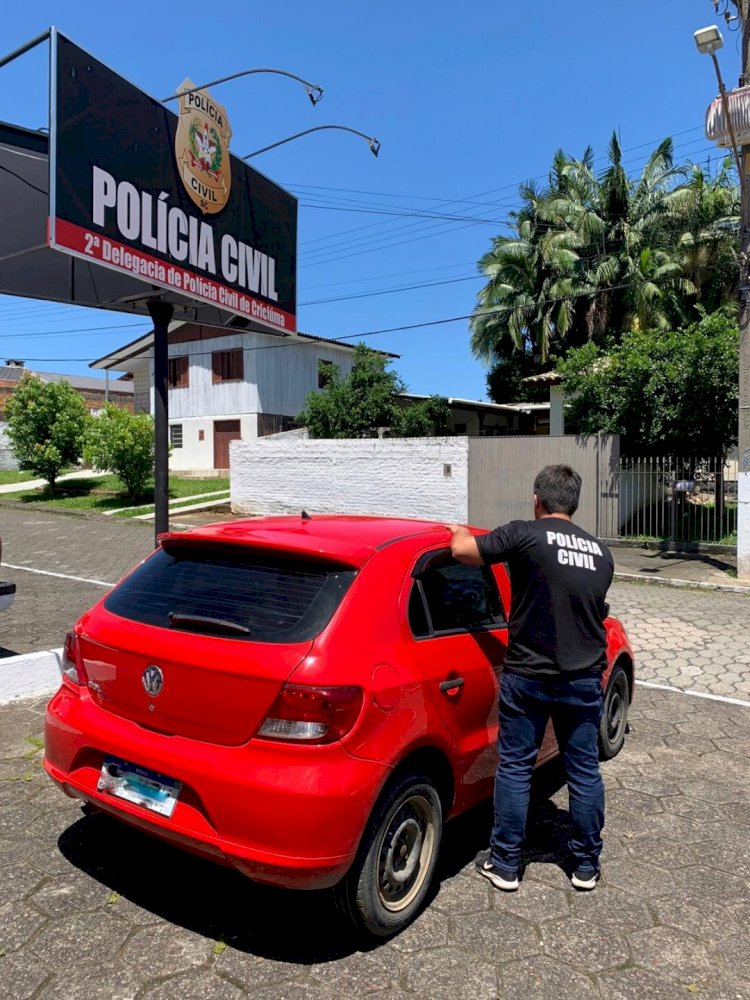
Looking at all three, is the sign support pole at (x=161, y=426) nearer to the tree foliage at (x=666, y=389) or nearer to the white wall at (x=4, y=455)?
the tree foliage at (x=666, y=389)

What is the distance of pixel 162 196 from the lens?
6562 mm

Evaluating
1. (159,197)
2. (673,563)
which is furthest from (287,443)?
(159,197)

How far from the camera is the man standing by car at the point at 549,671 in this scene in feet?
9.42

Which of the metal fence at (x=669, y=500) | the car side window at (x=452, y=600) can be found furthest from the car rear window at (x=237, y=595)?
the metal fence at (x=669, y=500)

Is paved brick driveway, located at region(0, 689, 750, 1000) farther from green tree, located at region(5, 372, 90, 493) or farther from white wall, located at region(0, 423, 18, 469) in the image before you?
white wall, located at region(0, 423, 18, 469)

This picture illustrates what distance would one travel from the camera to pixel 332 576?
9.05 ft

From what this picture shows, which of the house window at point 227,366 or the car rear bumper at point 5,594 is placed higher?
the house window at point 227,366

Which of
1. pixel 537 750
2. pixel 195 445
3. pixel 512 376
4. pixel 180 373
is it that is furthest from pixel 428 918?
pixel 512 376

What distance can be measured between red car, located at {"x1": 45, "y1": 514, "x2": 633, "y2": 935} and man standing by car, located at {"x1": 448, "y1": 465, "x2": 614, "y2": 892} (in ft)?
0.64

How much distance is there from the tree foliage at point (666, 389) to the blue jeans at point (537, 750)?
1193 centimetres

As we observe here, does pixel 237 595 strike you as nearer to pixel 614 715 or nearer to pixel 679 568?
pixel 614 715

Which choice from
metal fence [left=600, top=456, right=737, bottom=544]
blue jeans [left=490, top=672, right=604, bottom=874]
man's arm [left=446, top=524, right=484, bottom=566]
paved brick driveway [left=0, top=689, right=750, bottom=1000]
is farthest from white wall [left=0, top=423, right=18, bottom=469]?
blue jeans [left=490, top=672, right=604, bottom=874]

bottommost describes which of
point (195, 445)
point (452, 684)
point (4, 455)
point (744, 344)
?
point (452, 684)

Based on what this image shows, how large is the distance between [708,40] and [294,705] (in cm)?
979
